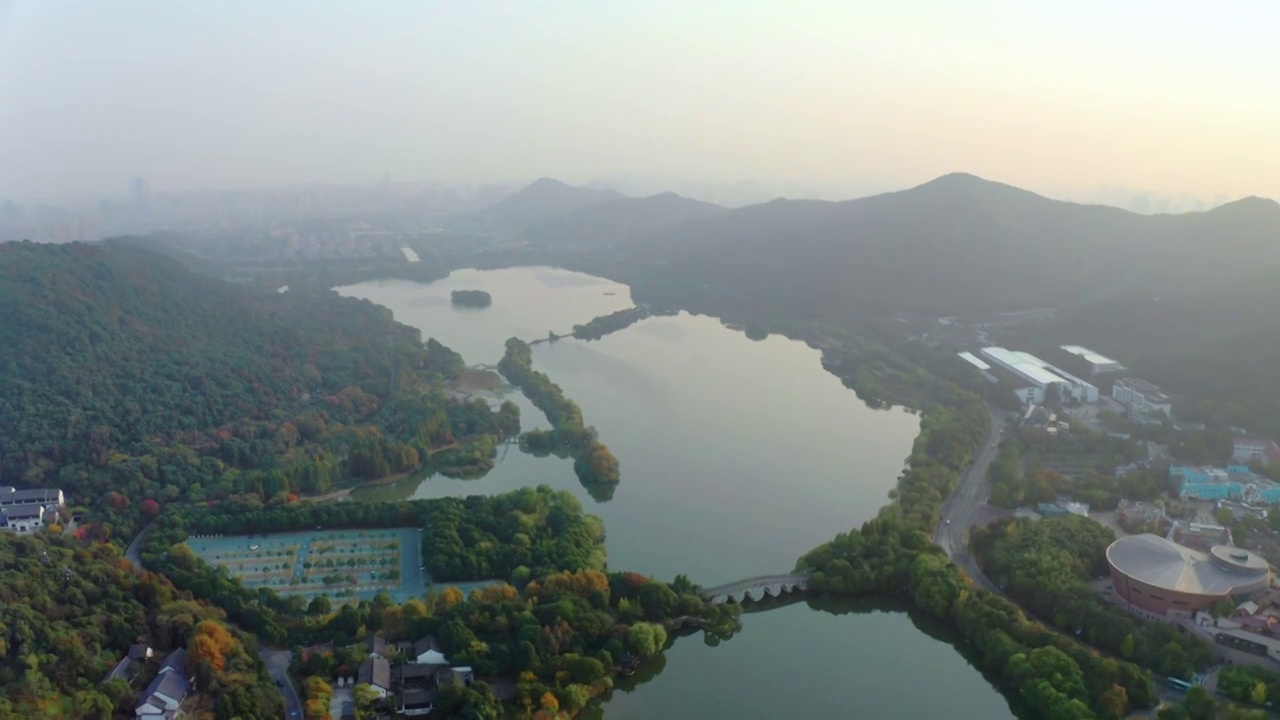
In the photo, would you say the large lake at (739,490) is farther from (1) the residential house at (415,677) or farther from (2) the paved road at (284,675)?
(2) the paved road at (284,675)

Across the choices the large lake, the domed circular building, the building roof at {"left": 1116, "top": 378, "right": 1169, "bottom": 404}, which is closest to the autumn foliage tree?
the large lake

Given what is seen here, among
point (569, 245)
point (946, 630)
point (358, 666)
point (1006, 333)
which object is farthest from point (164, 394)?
point (569, 245)

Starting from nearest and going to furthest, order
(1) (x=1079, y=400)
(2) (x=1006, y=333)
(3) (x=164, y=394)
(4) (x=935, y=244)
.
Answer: (3) (x=164, y=394)
(1) (x=1079, y=400)
(2) (x=1006, y=333)
(4) (x=935, y=244)

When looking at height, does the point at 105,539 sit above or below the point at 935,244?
below

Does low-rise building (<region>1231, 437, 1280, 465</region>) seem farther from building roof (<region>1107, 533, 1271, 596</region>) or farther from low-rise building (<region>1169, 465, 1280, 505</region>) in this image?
building roof (<region>1107, 533, 1271, 596</region>)

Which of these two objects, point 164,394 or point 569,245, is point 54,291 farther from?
point 569,245

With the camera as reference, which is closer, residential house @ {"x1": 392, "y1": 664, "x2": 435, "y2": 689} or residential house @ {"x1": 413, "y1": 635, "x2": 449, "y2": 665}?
residential house @ {"x1": 392, "y1": 664, "x2": 435, "y2": 689}

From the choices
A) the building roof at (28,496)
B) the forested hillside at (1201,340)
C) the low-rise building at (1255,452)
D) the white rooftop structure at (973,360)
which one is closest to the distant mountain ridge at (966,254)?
the forested hillside at (1201,340)

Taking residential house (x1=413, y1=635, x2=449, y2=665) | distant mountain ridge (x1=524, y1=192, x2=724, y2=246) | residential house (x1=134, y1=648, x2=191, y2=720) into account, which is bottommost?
residential house (x1=413, y1=635, x2=449, y2=665)
